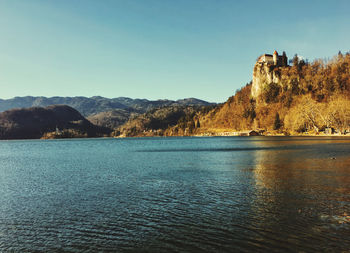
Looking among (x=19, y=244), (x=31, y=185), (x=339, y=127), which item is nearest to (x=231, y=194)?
(x=19, y=244)

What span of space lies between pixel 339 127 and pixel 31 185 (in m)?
182

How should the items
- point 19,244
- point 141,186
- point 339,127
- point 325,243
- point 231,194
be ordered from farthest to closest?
point 339,127, point 141,186, point 231,194, point 19,244, point 325,243

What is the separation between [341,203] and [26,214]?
2801 centimetres

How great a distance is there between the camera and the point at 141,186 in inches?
1255

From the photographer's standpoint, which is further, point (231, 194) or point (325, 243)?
point (231, 194)

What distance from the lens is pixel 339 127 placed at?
532ft

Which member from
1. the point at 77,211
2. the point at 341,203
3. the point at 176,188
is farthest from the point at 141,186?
the point at 341,203

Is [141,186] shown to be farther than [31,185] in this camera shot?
No

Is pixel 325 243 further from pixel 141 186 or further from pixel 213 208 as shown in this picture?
pixel 141 186

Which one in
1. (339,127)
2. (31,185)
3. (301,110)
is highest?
(301,110)

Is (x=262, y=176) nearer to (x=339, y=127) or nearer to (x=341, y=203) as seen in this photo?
(x=341, y=203)

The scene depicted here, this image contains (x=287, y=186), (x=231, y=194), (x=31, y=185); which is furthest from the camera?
(x=31, y=185)

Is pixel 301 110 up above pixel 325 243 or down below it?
above

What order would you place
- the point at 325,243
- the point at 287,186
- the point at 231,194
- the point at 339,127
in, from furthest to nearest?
the point at 339,127 < the point at 287,186 < the point at 231,194 < the point at 325,243
